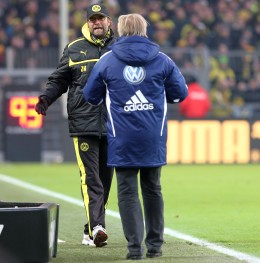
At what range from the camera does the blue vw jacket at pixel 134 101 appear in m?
8.11

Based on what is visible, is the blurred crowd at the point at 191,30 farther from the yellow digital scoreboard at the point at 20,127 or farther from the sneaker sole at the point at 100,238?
the sneaker sole at the point at 100,238

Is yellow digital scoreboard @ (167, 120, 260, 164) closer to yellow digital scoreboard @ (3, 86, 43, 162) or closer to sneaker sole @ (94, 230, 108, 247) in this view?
yellow digital scoreboard @ (3, 86, 43, 162)

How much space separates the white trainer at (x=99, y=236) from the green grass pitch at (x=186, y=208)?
0.07 metres

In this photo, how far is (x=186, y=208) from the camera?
43.1ft

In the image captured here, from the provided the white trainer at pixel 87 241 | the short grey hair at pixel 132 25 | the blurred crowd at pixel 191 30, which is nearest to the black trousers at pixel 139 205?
the short grey hair at pixel 132 25

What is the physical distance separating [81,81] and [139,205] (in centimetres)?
155

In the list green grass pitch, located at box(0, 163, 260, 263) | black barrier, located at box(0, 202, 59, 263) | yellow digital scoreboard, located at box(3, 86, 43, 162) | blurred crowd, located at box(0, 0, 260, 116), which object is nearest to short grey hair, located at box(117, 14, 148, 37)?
black barrier, located at box(0, 202, 59, 263)

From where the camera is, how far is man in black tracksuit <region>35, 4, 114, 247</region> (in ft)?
30.5

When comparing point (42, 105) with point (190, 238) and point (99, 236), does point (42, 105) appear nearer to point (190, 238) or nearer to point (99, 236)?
point (99, 236)

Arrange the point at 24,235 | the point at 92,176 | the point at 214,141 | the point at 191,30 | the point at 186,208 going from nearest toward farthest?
the point at 24,235 → the point at 92,176 → the point at 186,208 → the point at 214,141 → the point at 191,30

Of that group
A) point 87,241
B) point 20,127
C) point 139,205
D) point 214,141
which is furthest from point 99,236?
point 20,127

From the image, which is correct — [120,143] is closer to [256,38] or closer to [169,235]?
[169,235]

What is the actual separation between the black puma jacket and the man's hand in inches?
1.6

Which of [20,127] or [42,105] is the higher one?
[42,105]
